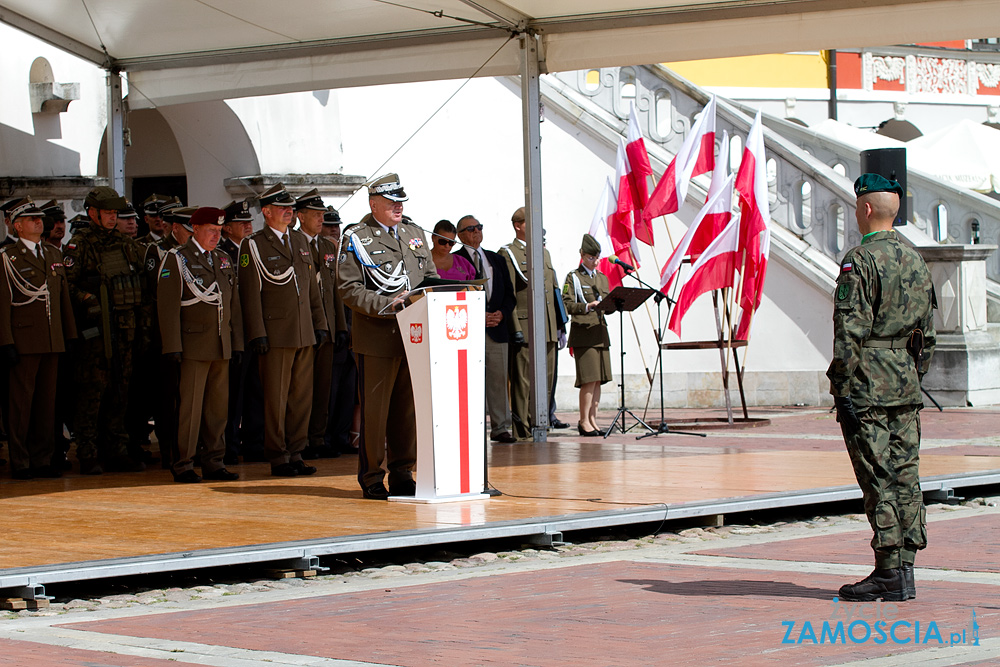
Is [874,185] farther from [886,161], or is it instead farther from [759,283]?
[886,161]

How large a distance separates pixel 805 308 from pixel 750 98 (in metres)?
19.5

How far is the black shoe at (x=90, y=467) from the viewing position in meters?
9.56

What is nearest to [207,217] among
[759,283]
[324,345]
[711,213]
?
[324,345]

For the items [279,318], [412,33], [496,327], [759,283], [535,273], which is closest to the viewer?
[279,318]

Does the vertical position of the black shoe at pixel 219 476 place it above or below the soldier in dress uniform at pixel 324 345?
below

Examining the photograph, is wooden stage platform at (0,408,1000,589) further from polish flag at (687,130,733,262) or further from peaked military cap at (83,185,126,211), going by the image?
polish flag at (687,130,733,262)

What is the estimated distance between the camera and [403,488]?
7914 mm

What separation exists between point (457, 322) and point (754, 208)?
6.27 m

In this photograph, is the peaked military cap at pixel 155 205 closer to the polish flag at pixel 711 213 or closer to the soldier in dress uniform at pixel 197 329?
the soldier in dress uniform at pixel 197 329

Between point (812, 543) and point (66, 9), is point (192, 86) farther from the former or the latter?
point (812, 543)

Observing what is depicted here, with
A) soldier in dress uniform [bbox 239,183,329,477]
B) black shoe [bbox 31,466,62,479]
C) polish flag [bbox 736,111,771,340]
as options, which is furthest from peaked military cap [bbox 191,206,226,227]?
polish flag [bbox 736,111,771,340]

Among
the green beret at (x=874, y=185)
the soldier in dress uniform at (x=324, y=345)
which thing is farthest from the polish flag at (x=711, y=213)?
the green beret at (x=874, y=185)

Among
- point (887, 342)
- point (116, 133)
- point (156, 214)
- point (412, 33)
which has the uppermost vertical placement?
point (412, 33)

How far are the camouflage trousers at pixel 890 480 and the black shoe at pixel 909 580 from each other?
1.1 inches
